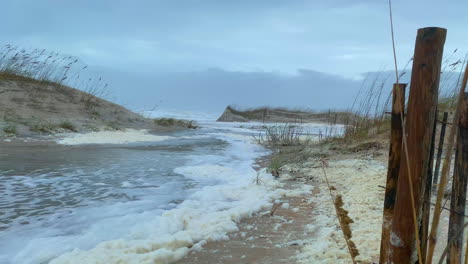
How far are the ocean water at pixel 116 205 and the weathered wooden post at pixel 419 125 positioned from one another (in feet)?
4.42

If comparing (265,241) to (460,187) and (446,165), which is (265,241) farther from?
(446,165)

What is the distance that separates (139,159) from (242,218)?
3370mm

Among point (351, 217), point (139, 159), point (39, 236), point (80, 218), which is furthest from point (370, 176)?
point (139, 159)

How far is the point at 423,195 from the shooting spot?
122 centimetres

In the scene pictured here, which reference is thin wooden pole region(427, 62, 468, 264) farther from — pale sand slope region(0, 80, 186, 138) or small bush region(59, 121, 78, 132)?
small bush region(59, 121, 78, 132)

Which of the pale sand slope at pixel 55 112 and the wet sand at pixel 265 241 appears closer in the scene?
the wet sand at pixel 265 241

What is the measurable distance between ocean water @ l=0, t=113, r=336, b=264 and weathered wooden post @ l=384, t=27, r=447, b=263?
4.42 ft

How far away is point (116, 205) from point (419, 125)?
2.66 metres

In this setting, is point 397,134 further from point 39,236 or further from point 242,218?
point 39,236

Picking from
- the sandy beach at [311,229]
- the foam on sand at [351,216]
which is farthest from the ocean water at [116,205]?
the foam on sand at [351,216]

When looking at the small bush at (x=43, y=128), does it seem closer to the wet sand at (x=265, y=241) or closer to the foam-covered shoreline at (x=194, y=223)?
the foam-covered shoreline at (x=194, y=223)

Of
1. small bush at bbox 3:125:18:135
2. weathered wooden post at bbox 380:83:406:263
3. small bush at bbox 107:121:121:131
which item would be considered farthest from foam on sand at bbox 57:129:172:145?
weathered wooden post at bbox 380:83:406:263

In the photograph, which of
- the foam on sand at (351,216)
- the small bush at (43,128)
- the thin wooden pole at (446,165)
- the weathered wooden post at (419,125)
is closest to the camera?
the thin wooden pole at (446,165)

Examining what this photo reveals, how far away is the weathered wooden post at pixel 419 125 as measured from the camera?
1.18 meters
